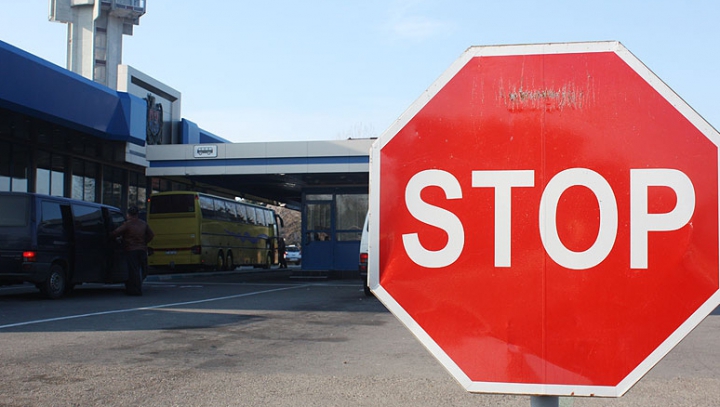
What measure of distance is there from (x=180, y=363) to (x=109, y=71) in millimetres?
55219

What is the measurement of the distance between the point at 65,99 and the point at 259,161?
7443mm

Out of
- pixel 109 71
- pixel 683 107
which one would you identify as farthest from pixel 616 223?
pixel 109 71

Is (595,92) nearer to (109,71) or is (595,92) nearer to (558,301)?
(558,301)

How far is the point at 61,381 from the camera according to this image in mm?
5594

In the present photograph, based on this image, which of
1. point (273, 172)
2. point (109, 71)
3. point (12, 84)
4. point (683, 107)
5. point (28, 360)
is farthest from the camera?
point (109, 71)

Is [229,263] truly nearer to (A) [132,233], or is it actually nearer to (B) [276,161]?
(B) [276,161]

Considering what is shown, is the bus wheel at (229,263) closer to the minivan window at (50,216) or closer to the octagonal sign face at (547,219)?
the minivan window at (50,216)

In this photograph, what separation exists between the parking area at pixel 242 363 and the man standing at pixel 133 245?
152 inches

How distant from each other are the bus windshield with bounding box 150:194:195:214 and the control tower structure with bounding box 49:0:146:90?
31306 millimetres

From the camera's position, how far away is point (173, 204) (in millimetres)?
28656

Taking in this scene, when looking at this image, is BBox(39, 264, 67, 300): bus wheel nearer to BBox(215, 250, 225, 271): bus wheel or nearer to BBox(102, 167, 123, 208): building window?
BBox(102, 167, 123, 208): building window

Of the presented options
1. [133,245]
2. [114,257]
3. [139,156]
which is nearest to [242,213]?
[139,156]

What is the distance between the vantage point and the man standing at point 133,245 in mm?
15258

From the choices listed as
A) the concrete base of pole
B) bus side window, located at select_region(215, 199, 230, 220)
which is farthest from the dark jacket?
bus side window, located at select_region(215, 199, 230, 220)
